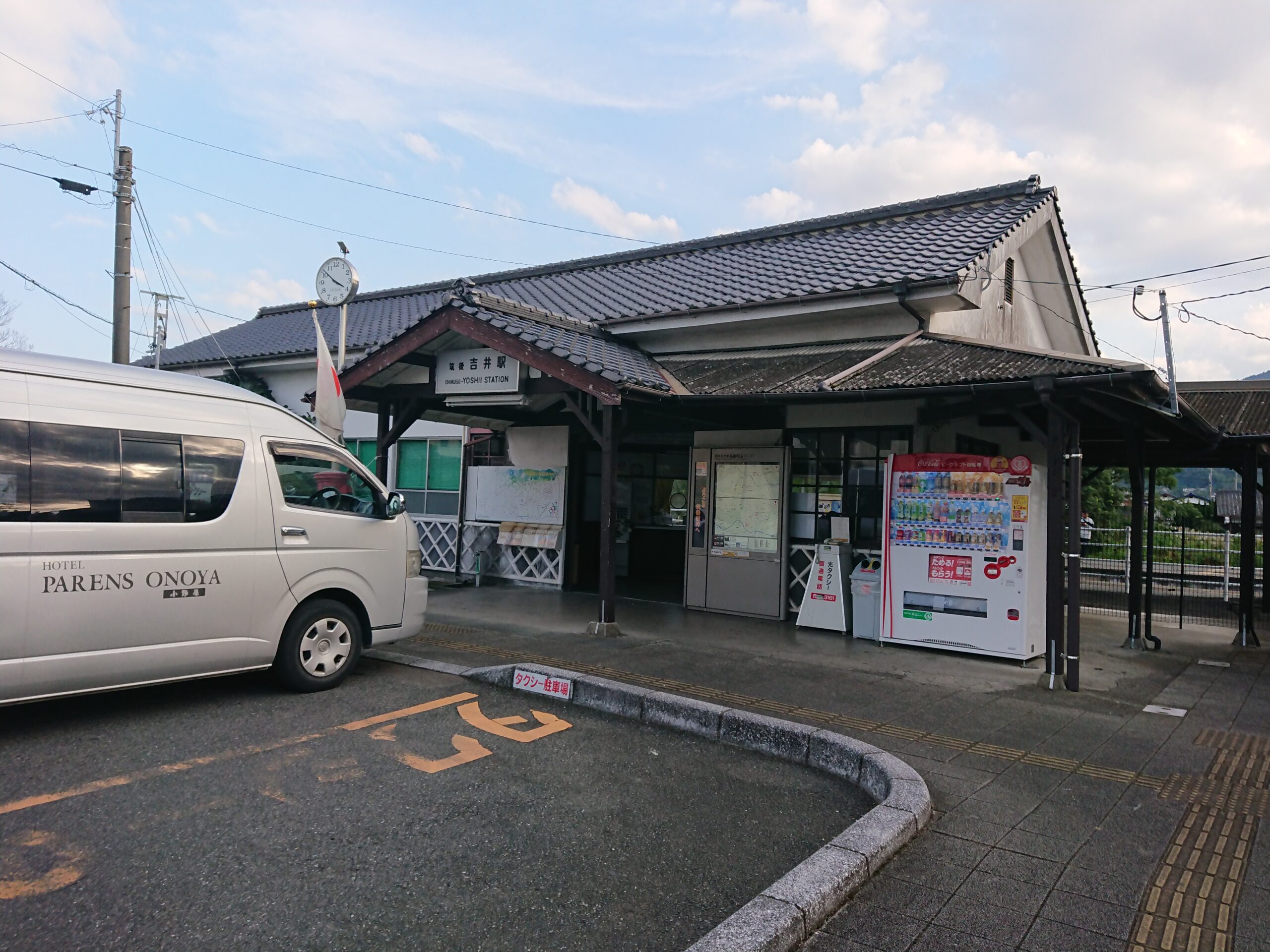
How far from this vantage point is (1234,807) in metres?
4.43

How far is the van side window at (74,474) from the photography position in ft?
15.6

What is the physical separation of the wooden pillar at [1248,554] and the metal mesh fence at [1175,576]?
76 centimetres

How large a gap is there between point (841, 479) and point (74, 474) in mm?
7484

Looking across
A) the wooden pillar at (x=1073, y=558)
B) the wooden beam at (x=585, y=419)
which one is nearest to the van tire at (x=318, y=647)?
the wooden beam at (x=585, y=419)

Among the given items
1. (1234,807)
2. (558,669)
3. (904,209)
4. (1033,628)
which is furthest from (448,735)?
(904,209)

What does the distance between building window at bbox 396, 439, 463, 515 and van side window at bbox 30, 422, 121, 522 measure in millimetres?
8469

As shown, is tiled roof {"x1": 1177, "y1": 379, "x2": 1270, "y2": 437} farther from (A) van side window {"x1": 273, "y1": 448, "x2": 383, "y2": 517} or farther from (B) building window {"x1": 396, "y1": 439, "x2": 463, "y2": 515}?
(B) building window {"x1": 396, "y1": 439, "x2": 463, "y2": 515}

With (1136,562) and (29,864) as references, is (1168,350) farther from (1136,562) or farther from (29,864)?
(29,864)

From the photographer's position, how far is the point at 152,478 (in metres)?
5.23

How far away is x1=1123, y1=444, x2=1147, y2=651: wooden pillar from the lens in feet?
31.2

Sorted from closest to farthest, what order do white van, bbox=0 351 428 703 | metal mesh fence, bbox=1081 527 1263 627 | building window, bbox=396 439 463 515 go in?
white van, bbox=0 351 428 703, metal mesh fence, bbox=1081 527 1263 627, building window, bbox=396 439 463 515

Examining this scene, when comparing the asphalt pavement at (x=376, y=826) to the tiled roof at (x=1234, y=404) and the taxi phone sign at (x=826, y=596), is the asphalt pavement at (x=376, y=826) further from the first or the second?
the tiled roof at (x=1234, y=404)

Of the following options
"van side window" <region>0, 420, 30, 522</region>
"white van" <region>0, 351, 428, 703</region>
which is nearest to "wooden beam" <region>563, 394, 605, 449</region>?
"white van" <region>0, 351, 428, 703</region>

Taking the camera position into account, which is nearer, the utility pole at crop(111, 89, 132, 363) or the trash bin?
the trash bin
